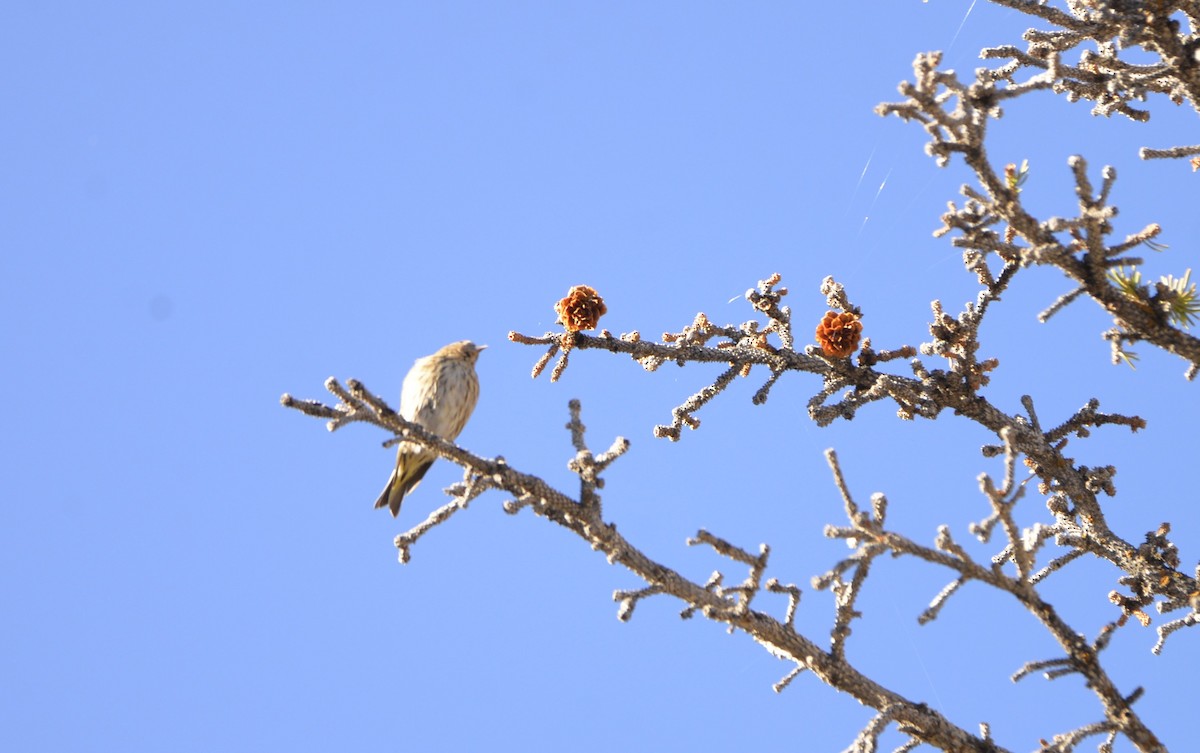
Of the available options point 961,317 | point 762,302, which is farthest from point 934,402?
point 762,302

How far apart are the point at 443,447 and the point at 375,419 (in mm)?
259

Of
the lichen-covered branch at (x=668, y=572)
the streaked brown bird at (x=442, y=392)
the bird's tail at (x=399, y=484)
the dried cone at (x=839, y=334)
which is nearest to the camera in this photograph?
the lichen-covered branch at (x=668, y=572)

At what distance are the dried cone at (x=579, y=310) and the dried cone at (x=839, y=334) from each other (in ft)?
3.36

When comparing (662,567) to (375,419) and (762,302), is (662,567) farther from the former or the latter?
(762,302)

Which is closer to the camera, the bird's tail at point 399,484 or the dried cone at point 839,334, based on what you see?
the dried cone at point 839,334

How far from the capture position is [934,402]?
5047 millimetres

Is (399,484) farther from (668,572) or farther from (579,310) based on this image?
(668,572)

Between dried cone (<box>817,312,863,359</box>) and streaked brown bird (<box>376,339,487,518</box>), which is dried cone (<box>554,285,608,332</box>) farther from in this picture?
streaked brown bird (<box>376,339,487,518</box>)

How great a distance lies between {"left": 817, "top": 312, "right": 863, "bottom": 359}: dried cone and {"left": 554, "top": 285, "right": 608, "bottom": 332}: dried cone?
1025 mm

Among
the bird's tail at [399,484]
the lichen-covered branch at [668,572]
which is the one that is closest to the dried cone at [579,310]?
the lichen-covered branch at [668,572]

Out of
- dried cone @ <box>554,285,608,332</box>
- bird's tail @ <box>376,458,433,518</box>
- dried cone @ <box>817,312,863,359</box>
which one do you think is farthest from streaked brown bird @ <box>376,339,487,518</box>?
dried cone @ <box>817,312,863,359</box>

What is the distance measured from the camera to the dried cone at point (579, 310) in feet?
16.8

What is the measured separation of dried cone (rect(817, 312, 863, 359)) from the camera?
16.5 feet

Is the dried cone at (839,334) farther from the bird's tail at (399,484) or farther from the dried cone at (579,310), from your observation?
the bird's tail at (399,484)
